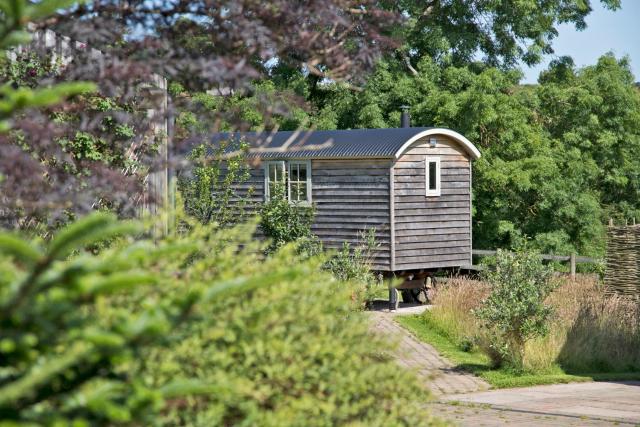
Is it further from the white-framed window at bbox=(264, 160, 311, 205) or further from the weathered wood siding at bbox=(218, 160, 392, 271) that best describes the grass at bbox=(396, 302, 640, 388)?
the white-framed window at bbox=(264, 160, 311, 205)

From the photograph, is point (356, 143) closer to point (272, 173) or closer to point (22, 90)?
point (272, 173)

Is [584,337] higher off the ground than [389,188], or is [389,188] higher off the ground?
[389,188]

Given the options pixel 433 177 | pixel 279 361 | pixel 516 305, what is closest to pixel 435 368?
pixel 516 305

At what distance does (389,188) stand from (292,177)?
2428 mm

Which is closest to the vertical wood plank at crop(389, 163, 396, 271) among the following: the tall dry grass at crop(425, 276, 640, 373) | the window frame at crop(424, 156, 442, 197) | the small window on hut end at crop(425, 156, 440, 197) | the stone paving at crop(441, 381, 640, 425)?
the window frame at crop(424, 156, 442, 197)

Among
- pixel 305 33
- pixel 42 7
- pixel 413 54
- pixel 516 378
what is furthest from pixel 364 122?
pixel 42 7

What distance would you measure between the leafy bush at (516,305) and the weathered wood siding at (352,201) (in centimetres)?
649

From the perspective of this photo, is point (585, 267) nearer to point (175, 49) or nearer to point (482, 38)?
point (482, 38)

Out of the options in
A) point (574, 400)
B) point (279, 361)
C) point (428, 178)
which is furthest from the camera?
point (428, 178)

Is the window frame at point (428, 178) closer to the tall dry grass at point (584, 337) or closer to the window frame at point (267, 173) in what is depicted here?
the window frame at point (267, 173)

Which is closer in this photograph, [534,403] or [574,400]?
[534,403]

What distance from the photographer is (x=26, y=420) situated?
263 cm

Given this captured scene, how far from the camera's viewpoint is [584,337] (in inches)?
561

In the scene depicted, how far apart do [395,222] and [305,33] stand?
1525cm
